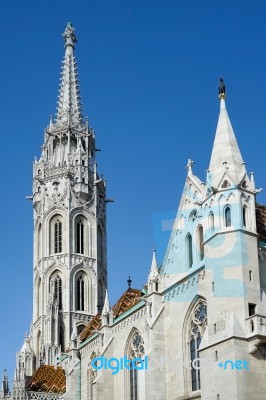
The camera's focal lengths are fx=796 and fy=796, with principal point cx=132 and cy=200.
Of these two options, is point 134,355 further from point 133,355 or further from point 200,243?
point 200,243

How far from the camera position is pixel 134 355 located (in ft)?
129

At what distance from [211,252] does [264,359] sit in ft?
15.8

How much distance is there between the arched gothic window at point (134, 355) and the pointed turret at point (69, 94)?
1202 inches

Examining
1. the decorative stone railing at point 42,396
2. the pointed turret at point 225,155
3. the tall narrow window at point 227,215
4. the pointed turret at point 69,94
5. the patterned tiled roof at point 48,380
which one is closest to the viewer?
the tall narrow window at point 227,215

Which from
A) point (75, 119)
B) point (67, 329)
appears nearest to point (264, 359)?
point (67, 329)

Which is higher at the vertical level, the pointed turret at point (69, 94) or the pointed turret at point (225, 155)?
the pointed turret at point (69, 94)

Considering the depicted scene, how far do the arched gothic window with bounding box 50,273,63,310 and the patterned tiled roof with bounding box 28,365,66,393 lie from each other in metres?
8.83

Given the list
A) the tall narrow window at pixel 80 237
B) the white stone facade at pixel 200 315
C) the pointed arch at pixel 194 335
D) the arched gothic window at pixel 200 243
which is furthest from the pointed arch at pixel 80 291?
the arched gothic window at pixel 200 243

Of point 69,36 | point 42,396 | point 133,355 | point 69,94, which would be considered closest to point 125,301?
point 133,355

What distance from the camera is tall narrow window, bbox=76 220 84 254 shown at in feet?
205

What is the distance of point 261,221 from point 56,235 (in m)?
30.7

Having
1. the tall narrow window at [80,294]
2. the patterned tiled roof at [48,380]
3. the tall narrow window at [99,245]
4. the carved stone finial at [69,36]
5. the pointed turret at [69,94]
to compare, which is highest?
the carved stone finial at [69,36]

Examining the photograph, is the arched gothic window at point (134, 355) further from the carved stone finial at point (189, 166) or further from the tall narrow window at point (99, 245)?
the tall narrow window at point (99, 245)

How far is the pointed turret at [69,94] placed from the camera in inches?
2675
